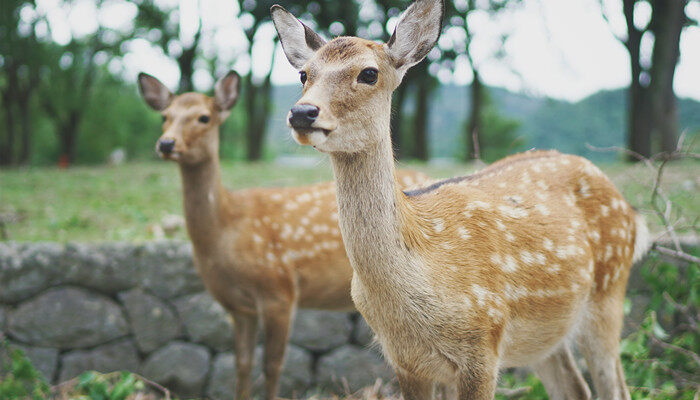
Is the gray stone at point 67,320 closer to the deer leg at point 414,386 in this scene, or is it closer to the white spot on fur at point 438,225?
the deer leg at point 414,386

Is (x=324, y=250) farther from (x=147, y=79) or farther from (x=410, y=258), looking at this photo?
(x=410, y=258)

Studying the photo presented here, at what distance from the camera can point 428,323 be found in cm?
219

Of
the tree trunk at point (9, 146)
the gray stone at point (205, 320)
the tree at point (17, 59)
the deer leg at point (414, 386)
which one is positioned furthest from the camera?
the tree trunk at point (9, 146)

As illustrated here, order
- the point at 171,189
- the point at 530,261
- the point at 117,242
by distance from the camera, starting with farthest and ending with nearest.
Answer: the point at 171,189, the point at 117,242, the point at 530,261

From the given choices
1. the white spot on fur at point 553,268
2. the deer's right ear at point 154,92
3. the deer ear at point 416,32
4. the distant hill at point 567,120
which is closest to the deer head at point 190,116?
the deer's right ear at point 154,92

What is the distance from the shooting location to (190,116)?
430cm

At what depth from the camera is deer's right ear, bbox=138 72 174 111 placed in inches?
181

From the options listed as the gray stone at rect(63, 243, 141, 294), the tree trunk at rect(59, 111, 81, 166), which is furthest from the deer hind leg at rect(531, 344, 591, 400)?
the tree trunk at rect(59, 111, 81, 166)

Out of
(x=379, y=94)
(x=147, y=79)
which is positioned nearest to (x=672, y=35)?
(x=147, y=79)

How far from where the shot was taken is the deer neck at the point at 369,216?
2207 mm

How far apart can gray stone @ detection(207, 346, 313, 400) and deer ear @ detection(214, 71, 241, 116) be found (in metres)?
2.25

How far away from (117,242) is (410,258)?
3831 millimetres

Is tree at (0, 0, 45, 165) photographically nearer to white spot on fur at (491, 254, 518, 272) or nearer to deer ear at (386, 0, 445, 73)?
deer ear at (386, 0, 445, 73)

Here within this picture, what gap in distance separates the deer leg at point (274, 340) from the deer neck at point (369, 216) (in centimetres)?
215
